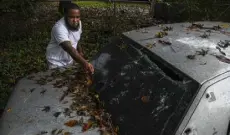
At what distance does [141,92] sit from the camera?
9.43 feet

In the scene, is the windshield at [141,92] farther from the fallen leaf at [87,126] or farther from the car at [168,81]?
the fallen leaf at [87,126]

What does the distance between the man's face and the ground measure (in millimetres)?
2179

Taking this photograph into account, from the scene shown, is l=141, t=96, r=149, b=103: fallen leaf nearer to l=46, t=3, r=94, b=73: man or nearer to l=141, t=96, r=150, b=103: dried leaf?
l=141, t=96, r=150, b=103: dried leaf

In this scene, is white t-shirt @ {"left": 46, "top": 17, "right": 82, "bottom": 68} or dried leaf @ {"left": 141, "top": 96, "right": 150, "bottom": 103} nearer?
dried leaf @ {"left": 141, "top": 96, "right": 150, "bottom": 103}

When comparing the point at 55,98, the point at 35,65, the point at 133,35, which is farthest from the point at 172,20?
the point at 55,98

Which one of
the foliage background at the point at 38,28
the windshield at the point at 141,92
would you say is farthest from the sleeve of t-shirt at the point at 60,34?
the foliage background at the point at 38,28

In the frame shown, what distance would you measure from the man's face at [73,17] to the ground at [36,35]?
2179 millimetres

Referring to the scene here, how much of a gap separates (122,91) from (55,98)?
0.72 meters

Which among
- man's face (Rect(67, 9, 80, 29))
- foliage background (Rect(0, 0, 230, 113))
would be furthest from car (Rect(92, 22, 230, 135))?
foliage background (Rect(0, 0, 230, 113))

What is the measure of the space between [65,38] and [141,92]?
62.3 inches

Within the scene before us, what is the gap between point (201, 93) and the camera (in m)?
2.47

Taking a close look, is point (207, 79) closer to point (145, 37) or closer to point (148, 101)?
point (148, 101)

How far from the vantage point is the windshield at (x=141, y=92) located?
8.32 ft

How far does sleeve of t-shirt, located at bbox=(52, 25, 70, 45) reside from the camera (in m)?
4.08
